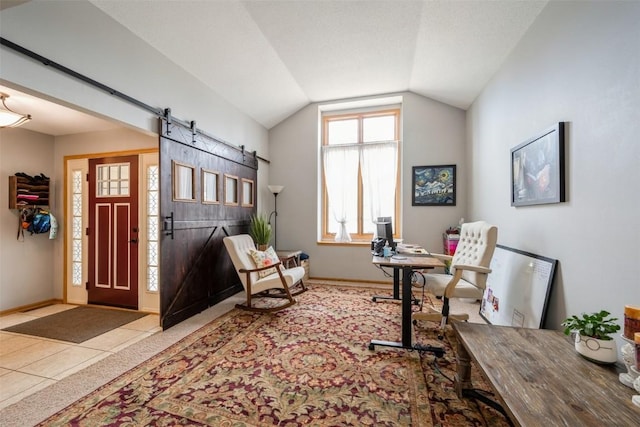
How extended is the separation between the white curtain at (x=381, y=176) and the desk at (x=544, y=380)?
10.6 feet

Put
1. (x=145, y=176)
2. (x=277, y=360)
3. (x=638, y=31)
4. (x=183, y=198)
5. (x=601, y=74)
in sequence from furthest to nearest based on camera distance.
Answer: (x=145, y=176) → (x=183, y=198) → (x=277, y=360) → (x=601, y=74) → (x=638, y=31)

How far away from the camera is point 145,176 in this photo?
137 inches

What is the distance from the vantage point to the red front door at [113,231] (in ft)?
11.6

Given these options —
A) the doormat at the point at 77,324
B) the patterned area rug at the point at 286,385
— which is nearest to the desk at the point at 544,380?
the patterned area rug at the point at 286,385

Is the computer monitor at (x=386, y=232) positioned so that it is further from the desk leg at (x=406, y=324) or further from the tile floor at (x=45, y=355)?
the tile floor at (x=45, y=355)

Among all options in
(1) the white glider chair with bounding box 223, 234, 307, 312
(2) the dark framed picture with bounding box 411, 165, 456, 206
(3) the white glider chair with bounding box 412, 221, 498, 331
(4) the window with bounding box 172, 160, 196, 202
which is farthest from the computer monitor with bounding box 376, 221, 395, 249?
(4) the window with bounding box 172, 160, 196, 202

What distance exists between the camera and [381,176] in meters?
4.92

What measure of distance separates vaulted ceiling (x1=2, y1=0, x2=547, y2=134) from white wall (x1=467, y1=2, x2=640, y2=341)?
20.3 inches

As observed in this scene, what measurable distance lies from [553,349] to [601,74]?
174 cm

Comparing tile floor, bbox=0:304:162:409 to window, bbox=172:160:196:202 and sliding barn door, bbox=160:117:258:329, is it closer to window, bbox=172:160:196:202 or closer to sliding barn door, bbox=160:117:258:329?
sliding barn door, bbox=160:117:258:329

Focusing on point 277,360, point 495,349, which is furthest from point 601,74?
point 277,360

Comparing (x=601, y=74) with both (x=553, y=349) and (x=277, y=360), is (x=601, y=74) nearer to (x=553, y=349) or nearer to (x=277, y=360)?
(x=553, y=349)

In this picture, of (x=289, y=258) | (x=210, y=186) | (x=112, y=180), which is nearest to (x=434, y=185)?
(x=289, y=258)

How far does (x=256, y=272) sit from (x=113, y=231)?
2051mm
